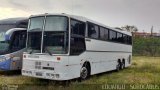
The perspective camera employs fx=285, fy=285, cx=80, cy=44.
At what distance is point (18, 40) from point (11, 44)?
1.99 ft

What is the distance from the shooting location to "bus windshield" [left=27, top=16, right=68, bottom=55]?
12352mm

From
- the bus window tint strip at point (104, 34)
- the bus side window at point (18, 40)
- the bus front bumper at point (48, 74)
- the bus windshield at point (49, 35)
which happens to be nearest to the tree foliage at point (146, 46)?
the bus window tint strip at point (104, 34)

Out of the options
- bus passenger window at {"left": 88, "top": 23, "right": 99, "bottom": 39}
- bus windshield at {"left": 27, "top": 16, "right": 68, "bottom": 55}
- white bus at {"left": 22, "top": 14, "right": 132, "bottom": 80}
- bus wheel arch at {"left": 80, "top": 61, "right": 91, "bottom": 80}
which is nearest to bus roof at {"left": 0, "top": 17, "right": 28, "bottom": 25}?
white bus at {"left": 22, "top": 14, "right": 132, "bottom": 80}

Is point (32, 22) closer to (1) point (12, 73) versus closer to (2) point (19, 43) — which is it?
(2) point (19, 43)

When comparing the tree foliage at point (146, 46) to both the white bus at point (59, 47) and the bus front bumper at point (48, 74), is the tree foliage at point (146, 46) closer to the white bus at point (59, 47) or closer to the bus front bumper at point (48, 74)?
the white bus at point (59, 47)

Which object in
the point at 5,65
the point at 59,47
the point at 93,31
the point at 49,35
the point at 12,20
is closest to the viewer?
the point at 59,47

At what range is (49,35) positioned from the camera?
12695 millimetres

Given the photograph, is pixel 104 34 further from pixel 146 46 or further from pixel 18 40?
pixel 146 46

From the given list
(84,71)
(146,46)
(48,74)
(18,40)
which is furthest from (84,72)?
(146,46)

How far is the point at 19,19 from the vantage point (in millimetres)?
16984

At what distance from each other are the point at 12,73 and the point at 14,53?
2.11 m

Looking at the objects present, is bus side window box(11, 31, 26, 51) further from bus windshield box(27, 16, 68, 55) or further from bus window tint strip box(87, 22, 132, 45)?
bus window tint strip box(87, 22, 132, 45)

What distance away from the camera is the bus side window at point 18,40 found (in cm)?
1573

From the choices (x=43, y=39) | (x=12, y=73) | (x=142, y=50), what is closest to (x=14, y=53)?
(x=12, y=73)
